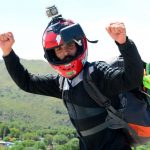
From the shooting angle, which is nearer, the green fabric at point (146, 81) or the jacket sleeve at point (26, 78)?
the green fabric at point (146, 81)

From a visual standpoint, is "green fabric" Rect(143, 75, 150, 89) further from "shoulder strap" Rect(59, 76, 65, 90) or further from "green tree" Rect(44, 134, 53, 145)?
"green tree" Rect(44, 134, 53, 145)

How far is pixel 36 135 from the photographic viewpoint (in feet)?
601

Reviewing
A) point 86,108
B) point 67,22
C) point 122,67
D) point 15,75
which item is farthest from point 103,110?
point 15,75

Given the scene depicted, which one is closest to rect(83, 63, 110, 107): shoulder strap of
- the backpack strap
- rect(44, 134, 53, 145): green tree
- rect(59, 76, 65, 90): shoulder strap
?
the backpack strap

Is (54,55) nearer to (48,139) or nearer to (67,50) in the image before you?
(67,50)

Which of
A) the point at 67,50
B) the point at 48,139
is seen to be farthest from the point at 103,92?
the point at 48,139

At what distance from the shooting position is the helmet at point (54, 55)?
17.2 feet

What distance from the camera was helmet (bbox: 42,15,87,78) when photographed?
5.24 metres

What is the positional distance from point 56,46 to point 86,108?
28.5 inches

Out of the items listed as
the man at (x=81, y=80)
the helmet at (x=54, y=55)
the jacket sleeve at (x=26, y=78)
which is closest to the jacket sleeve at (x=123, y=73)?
the man at (x=81, y=80)

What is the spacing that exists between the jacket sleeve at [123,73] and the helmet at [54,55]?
224 mm

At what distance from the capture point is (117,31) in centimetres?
454

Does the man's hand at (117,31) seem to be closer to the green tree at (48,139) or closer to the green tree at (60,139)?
the green tree at (60,139)

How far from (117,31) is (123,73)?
498 mm
